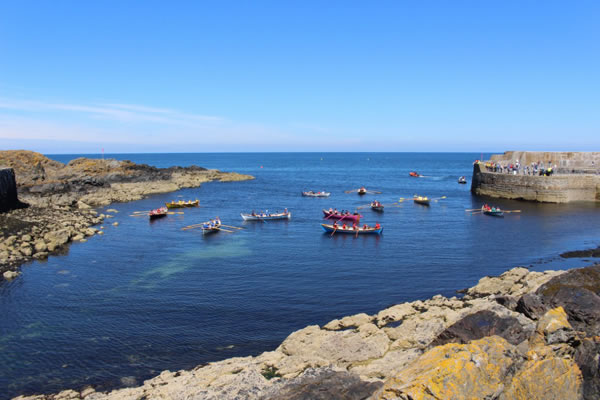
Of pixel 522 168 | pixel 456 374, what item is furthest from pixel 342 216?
pixel 456 374

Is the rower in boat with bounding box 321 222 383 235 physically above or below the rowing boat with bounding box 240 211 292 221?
below

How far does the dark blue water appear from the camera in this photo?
2064 centimetres

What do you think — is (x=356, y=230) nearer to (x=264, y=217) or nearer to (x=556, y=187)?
(x=264, y=217)

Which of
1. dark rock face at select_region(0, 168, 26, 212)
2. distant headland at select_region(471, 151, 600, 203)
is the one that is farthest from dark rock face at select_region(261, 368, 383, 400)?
distant headland at select_region(471, 151, 600, 203)

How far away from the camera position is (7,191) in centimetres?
5088

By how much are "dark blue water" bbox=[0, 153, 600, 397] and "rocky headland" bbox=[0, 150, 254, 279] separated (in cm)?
243

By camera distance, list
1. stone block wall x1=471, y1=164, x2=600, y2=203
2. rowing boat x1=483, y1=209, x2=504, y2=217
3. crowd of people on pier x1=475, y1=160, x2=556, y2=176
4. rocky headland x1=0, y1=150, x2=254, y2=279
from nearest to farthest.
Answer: rocky headland x1=0, y1=150, x2=254, y2=279 → rowing boat x1=483, y1=209, x2=504, y2=217 → stone block wall x1=471, y1=164, x2=600, y2=203 → crowd of people on pier x1=475, y1=160, x2=556, y2=176

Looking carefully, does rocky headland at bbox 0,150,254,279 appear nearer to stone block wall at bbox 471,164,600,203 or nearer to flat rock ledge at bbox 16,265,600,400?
flat rock ledge at bbox 16,265,600,400

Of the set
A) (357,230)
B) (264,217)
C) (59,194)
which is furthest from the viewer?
(59,194)

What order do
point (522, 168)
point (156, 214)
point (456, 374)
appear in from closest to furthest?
1. point (456, 374)
2. point (156, 214)
3. point (522, 168)

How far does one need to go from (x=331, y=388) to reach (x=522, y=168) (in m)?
74.5

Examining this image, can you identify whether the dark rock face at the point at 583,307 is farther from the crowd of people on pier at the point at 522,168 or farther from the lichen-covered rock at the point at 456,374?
the crowd of people on pier at the point at 522,168

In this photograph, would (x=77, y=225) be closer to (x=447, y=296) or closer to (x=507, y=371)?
(x=447, y=296)

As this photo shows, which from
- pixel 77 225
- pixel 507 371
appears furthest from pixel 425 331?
pixel 77 225
